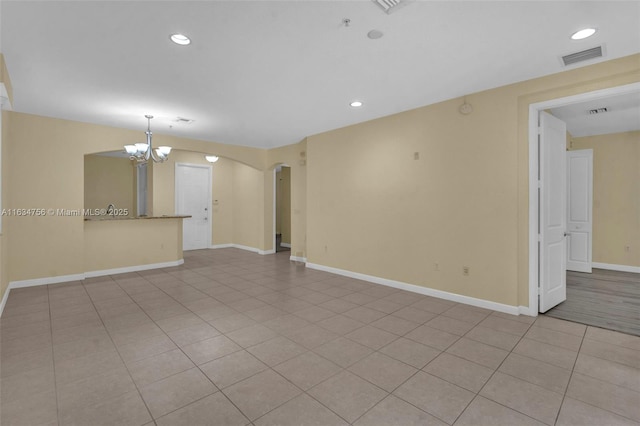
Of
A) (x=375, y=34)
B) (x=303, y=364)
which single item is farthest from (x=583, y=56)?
(x=303, y=364)

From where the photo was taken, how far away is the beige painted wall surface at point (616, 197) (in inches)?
229

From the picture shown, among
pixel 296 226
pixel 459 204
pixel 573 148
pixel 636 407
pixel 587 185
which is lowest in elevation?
pixel 636 407

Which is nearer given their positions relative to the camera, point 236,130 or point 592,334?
point 592,334

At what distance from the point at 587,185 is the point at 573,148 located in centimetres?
107

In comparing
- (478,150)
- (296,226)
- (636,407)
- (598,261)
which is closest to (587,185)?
(598,261)

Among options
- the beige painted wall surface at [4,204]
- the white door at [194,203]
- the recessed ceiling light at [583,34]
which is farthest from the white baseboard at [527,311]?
the white door at [194,203]

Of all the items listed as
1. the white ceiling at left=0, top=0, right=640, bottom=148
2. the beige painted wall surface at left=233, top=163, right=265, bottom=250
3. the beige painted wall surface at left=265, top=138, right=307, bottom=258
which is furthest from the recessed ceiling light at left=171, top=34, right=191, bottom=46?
the beige painted wall surface at left=233, top=163, right=265, bottom=250

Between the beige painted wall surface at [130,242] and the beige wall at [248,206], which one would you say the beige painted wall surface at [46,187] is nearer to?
the beige painted wall surface at [130,242]

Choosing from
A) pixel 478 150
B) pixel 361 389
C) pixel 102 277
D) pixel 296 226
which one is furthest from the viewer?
pixel 296 226

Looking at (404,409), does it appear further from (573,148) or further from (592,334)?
(573,148)

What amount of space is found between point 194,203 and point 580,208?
908 cm

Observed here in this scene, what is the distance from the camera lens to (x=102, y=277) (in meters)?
5.54

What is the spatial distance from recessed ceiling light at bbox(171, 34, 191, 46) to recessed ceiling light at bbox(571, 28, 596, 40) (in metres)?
3.30

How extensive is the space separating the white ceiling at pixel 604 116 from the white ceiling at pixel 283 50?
1682 mm
